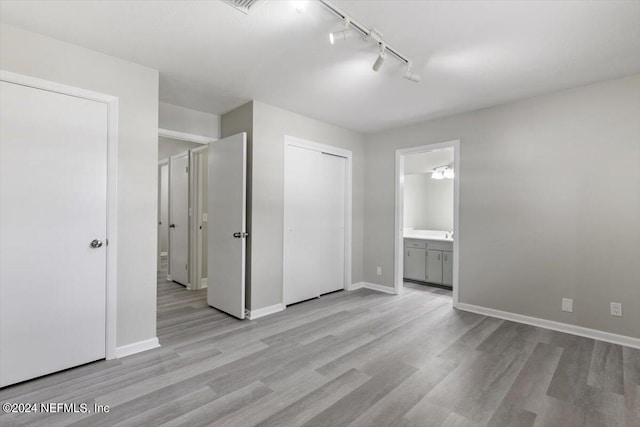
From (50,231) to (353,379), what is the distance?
8.04 ft

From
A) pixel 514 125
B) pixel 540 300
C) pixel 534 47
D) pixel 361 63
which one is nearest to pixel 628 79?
pixel 514 125

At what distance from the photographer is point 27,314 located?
209cm

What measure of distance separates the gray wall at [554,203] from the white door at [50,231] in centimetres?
381

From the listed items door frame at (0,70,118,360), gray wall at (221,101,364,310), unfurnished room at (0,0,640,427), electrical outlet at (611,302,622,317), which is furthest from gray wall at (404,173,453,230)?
door frame at (0,70,118,360)

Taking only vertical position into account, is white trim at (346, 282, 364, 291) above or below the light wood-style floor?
above

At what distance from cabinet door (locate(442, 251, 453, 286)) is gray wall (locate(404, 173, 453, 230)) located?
0.87 metres

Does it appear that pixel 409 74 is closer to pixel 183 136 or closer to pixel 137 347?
pixel 183 136

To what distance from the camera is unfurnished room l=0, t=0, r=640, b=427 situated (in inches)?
74.9

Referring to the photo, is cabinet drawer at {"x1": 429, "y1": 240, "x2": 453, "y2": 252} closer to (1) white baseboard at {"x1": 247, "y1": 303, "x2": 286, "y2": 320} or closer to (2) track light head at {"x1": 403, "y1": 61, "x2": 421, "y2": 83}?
(1) white baseboard at {"x1": 247, "y1": 303, "x2": 286, "y2": 320}

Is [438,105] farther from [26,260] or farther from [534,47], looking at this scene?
[26,260]

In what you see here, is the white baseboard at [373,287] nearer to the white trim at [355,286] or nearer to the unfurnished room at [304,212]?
the white trim at [355,286]

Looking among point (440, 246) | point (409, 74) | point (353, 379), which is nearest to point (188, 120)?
point (409, 74)

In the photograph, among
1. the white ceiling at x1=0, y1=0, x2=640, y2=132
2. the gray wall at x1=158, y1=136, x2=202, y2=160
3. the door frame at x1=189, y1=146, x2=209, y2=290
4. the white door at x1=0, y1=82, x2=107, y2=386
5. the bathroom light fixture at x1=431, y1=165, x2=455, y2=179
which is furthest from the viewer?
the gray wall at x1=158, y1=136, x2=202, y2=160

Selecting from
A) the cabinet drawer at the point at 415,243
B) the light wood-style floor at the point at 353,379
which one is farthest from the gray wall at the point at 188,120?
the cabinet drawer at the point at 415,243
